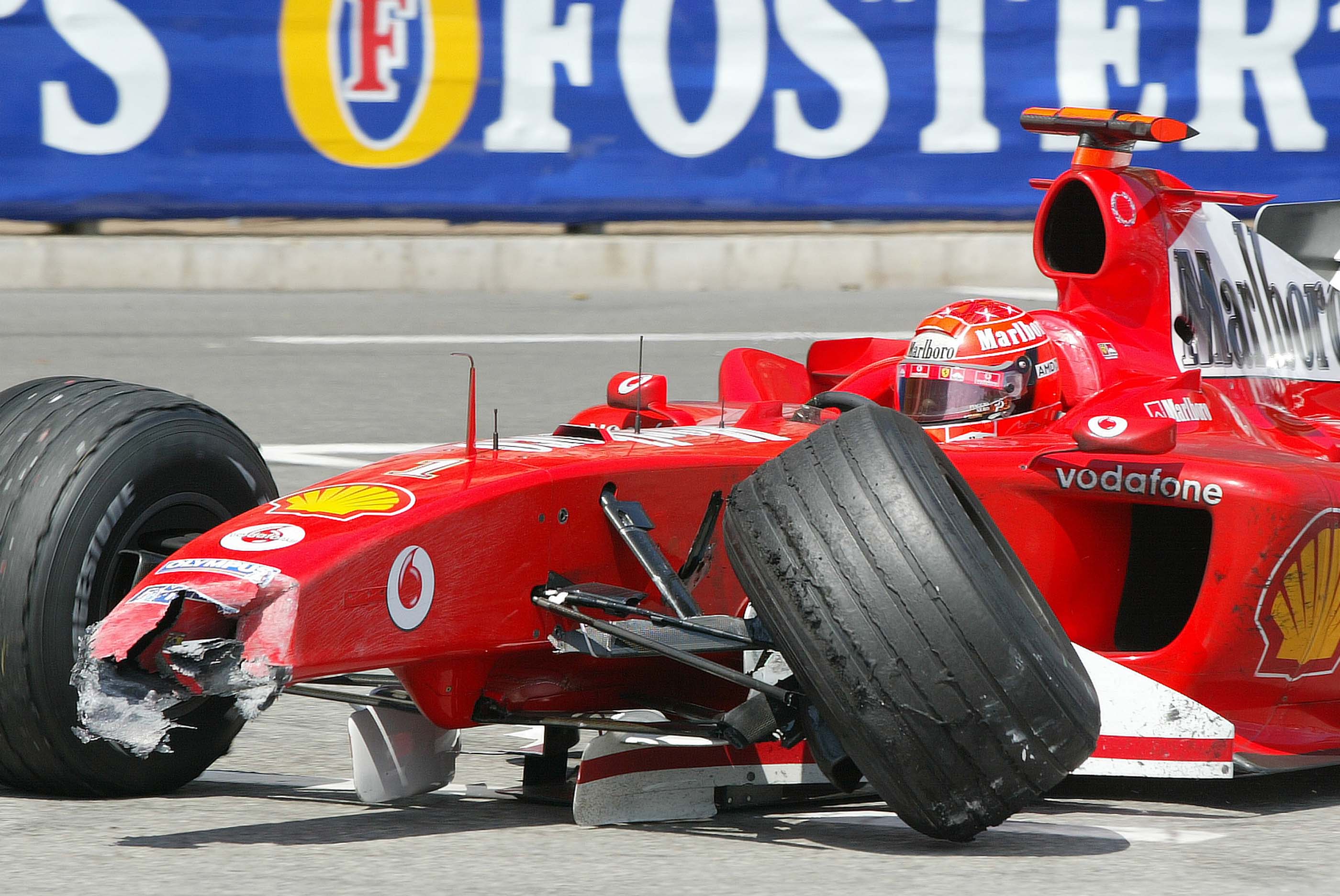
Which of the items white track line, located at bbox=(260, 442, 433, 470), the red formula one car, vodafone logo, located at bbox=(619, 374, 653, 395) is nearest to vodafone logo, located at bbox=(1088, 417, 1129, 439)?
the red formula one car

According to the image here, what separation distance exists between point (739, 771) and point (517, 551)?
0.67 m

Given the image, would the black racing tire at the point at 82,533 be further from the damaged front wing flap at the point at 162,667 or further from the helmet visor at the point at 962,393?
the helmet visor at the point at 962,393

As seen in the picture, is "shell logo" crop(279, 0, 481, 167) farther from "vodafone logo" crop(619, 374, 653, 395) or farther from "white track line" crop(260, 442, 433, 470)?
"vodafone logo" crop(619, 374, 653, 395)

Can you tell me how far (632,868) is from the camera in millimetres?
3520

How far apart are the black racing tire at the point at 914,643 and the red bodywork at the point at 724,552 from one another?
50cm

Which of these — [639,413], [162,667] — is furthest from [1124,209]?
[162,667]

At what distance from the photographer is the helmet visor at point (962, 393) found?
16.4 feet

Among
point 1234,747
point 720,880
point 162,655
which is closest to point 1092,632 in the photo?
point 1234,747

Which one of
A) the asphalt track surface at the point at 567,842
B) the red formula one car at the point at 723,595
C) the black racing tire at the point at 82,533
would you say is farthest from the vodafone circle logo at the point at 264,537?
the asphalt track surface at the point at 567,842

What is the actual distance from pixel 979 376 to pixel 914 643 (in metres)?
1.68

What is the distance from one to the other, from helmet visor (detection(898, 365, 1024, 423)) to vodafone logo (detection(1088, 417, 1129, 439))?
651mm

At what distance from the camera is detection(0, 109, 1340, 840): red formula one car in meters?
3.49

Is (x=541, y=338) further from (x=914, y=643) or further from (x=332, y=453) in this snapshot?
(x=914, y=643)

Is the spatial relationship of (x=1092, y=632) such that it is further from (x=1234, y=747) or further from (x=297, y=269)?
(x=297, y=269)
